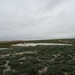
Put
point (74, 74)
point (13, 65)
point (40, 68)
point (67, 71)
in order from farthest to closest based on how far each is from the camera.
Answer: point (13, 65) < point (40, 68) < point (67, 71) < point (74, 74)

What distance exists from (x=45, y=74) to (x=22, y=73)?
5.72ft

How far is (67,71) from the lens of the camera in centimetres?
1055

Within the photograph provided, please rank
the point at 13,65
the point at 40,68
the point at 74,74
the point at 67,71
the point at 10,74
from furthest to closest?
the point at 13,65 < the point at 40,68 < the point at 67,71 < the point at 10,74 < the point at 74,74

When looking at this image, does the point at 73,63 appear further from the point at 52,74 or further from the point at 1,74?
the point at 1,74

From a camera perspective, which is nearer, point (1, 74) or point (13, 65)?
point (1, 74)

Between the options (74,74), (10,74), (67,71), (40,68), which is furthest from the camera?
(40,68)

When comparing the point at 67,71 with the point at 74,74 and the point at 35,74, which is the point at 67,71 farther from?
the point at 35,74

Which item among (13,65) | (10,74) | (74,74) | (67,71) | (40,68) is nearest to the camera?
(74,74)

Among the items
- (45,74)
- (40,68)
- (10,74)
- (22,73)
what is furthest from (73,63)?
(10,74)

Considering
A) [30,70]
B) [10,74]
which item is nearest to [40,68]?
[30,70]

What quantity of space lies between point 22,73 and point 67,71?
133 inches

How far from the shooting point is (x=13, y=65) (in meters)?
12.5

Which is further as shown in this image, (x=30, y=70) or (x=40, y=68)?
(x=40, y=68)

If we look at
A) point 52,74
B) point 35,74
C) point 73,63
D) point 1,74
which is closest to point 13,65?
point 1,74
